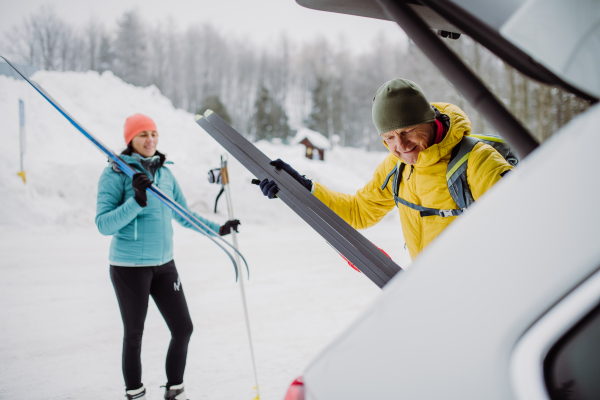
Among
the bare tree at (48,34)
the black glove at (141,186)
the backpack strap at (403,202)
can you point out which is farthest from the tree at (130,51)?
the backpack strap at (403,202)

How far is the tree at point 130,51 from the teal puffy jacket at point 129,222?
2459 centimetres

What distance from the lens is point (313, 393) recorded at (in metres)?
0.60

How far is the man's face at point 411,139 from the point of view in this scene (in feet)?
4.23

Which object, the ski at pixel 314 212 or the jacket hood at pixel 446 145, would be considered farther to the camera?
the jacket hood at pixel 446 145

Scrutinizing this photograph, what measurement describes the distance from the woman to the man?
→ 99cm

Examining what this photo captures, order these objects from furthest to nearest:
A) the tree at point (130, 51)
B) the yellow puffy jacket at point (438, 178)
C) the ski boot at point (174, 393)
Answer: the tree at point (130, 51), the ski boot at point (174, 393), the yellow puffy jacket at point (438, 178)

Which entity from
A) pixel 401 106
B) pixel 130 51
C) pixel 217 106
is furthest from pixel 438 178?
pixel 130 51

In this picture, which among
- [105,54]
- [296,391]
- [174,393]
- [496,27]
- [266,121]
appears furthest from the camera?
[266,121]

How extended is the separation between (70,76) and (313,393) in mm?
18524

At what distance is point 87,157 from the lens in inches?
431

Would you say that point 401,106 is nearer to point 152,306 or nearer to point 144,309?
point 144,309

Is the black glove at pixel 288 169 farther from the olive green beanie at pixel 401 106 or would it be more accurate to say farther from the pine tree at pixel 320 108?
the pine tree at pixel 320 108

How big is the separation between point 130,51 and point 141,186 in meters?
26.0

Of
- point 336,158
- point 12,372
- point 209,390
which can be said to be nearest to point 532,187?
point 209,390
